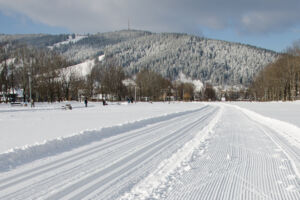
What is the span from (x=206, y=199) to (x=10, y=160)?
4.67 m

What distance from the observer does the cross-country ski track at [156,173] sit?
374cm

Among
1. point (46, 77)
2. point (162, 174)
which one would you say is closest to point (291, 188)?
point (162, 174)

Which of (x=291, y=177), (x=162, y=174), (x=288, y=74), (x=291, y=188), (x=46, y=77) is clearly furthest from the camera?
(x=288, y=74)

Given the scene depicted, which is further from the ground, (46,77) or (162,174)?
(46,77)

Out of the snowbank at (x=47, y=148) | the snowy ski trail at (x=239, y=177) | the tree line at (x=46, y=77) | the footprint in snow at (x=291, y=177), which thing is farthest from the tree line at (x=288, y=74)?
the footprint in snow at (x=291, y=177)

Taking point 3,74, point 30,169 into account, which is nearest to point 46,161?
point 30,169

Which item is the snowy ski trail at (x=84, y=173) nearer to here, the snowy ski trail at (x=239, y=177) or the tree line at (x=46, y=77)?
the snowy ski trail at (x=239, y=177)

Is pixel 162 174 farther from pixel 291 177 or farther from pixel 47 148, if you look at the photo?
pixel 47 148

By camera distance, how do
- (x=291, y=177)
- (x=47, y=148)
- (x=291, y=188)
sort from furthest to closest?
(x=47, y=148) → (x=291, y=177) → (x=291, y=188)

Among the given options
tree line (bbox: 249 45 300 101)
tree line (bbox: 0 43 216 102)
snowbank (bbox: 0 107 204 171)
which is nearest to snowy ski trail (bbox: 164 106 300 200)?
snowbank (bbox: 0 107 204 171)

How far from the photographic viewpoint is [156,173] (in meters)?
4.68

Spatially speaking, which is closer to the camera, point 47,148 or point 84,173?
point 84,173

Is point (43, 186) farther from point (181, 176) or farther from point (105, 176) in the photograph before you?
point (181, 176)

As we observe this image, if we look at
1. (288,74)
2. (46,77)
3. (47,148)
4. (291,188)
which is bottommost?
(291,188)
